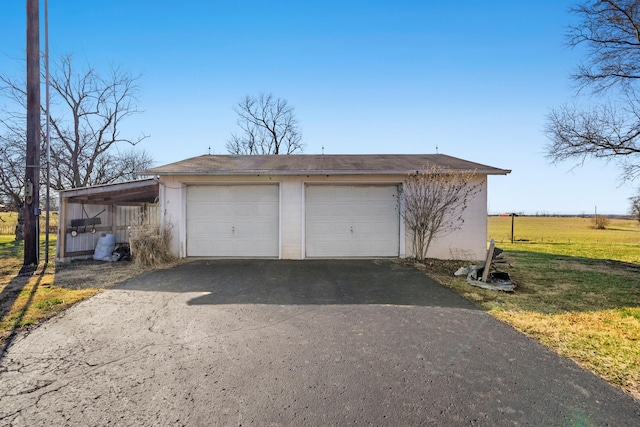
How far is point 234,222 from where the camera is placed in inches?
365

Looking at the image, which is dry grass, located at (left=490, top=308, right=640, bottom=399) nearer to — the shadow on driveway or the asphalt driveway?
the asphalt driveway

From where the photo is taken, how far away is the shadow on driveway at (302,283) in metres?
5.24

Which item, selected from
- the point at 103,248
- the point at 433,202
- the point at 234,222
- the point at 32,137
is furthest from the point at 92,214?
the point at 433,202

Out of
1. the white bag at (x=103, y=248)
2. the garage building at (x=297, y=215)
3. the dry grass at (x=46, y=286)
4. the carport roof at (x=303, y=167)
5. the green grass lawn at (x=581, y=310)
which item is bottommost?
the green grass lawn at (x=581, y=310)

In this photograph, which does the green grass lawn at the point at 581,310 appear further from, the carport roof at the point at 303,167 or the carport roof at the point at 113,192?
the carport roof at the point at 113,192

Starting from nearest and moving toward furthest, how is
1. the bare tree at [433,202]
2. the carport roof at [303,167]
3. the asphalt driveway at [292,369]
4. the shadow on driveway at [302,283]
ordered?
the asphalt driveway at [292,369]
the shadow on driveway at [302,283]
the bare tree at [433,202]
the carport roof at [303,167]

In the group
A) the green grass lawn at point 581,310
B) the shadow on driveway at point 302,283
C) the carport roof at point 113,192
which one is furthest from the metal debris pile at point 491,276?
the carport roof at point 113,192

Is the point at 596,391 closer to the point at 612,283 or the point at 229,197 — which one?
the point at 612,283

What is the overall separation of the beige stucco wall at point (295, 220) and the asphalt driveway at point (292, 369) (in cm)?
398

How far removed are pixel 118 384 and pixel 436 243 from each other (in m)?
8.37

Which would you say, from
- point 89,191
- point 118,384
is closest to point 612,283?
point 118,384

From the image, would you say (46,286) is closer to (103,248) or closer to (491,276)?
(103,248)

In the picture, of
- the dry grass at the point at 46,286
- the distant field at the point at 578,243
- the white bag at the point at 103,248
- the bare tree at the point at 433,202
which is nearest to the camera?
the dry grass at the point at 46,286

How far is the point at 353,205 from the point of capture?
9.25m
